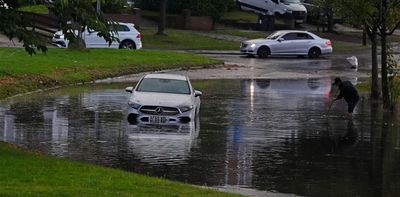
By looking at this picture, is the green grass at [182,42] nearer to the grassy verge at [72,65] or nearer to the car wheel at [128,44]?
the car wheel at [128,44]

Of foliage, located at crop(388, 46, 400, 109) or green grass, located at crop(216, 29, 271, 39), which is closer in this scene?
foliage, located at crop(388, 46, 400, 109)

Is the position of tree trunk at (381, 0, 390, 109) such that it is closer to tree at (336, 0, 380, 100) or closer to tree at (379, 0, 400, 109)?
tree at (379, 0, 400, 109)

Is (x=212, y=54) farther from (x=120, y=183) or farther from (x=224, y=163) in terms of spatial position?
(x=120, y=183)

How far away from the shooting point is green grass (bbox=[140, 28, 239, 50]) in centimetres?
5281

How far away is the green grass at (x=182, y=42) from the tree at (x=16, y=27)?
37.2 meters

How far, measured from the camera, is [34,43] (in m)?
13.8

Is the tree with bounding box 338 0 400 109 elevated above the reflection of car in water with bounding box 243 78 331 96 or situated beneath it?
elevated above

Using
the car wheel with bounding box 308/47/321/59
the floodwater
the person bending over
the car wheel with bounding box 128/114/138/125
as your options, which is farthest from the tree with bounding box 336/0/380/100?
the car wheel with bounding box 308/47/321/59

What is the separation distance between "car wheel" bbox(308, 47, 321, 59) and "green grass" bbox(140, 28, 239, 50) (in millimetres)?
5018

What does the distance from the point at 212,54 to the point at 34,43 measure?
35.6m

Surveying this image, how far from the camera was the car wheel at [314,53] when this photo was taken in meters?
50.4

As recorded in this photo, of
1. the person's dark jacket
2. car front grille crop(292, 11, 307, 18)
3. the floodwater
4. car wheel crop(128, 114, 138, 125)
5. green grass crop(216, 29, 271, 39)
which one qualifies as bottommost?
the floodwater

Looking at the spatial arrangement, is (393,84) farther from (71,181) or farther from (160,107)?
(71,181)

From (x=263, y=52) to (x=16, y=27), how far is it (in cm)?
3586
